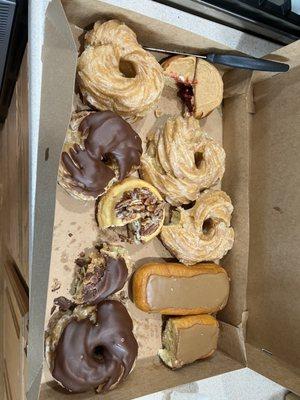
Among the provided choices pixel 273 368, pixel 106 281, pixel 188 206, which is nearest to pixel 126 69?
pixel 188 206

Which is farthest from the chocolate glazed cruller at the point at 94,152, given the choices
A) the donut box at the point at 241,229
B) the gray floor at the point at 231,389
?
the gray floor at the point at 231,389

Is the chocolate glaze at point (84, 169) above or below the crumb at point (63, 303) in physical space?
above

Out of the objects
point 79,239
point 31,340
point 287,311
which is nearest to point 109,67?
point 79,239

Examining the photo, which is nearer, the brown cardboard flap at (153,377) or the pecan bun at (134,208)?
the brown cardboard flap at (153,377)

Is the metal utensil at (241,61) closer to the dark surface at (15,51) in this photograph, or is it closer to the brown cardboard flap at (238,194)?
the brown cardboard flap at (238,194)

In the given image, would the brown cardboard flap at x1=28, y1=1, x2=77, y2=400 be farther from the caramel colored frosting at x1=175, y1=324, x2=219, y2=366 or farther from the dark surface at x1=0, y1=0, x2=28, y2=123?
the caramel colored frosting at x1=175, y1=324, x2=219, y2=366

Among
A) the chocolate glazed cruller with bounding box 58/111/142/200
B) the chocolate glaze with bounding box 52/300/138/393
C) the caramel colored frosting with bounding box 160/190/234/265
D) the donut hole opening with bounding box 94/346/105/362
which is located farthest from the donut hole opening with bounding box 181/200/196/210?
the donut hole opening with bounding box 94/346/105/362

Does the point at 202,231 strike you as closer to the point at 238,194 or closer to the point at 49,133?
the point at 238,194
